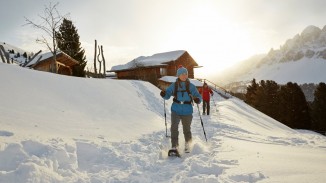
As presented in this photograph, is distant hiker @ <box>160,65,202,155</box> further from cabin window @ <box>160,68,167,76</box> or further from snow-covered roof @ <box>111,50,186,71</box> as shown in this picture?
cabin window @ <box>160,68,167,76</box>

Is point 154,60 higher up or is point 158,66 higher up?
point 154,60

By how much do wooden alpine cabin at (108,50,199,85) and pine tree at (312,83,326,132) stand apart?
22110 millimetres

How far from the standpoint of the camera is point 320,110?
141 ft

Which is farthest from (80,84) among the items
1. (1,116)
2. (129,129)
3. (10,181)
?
(10,181)

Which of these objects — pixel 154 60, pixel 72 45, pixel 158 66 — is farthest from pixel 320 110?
pixel 72 45

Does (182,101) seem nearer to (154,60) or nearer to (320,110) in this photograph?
(320,110)

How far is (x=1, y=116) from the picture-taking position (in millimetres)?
6711

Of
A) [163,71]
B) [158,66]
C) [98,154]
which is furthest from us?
[163,71]

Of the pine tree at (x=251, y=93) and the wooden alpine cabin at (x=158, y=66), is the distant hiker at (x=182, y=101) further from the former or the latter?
A: the pine tree at (x=251, y=93)

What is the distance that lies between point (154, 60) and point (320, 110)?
28.7 metres

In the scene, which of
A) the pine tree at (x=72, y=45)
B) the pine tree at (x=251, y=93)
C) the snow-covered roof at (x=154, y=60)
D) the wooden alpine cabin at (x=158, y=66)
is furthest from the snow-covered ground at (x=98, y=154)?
the pine tree at (x=251, y=93)

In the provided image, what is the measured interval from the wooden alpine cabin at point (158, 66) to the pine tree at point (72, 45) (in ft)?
33.5

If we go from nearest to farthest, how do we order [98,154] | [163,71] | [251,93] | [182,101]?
1. [98,154]
2. [182,101]
3. [163,71]
4. [251,93]

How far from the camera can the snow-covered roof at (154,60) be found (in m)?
49.7
